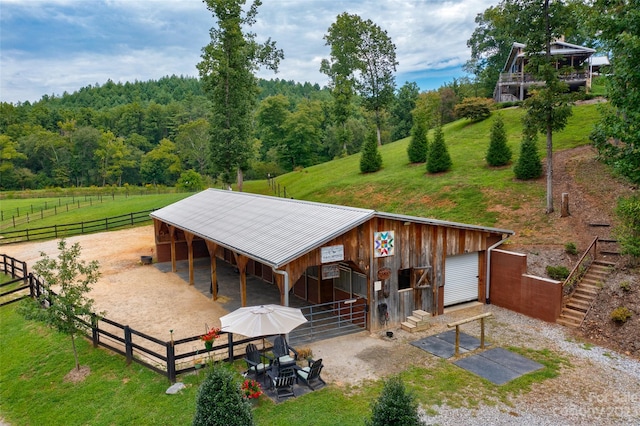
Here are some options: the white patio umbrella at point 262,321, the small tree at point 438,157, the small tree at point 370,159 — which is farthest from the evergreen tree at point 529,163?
the white patio umbrella at point 262,321

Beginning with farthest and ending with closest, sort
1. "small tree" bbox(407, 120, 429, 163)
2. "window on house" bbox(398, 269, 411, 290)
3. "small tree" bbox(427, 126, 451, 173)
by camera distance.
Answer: "small tree" bbox(407, 120, 429, 163) < "small tree" bbox(427, 126, 451, 173) < "window on house" bbox(398, 269, 411, 290)

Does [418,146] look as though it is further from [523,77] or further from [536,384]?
[536,384]

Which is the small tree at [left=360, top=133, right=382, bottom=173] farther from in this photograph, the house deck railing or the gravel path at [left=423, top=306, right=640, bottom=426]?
the gravel path at [left=423, top=306, right=640, bottom=426]

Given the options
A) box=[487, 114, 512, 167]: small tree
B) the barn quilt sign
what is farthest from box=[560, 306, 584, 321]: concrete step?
box=[487, 114, 512, 167]: small tree

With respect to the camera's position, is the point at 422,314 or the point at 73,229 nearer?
the point at 422,314

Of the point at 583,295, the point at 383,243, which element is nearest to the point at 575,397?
the point at 583,295

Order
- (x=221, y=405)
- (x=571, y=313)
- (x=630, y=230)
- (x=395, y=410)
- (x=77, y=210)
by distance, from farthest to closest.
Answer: (x=77, y=210) < (x=630, y=230) < (x=571, y=313) < (x=221, y=405) < (x=395, y=410)
